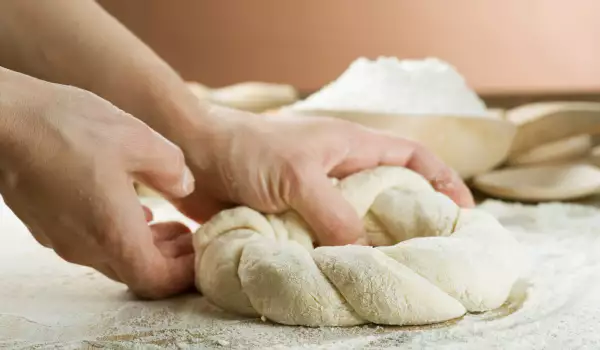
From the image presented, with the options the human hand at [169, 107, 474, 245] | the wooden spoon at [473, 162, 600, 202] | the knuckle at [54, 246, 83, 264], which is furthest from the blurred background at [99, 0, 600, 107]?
the knuckle at [54, 246, 83, 264]

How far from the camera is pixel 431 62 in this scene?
172 centimetres

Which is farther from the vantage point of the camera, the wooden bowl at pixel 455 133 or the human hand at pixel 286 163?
the wooden bowl at pixel 455 133

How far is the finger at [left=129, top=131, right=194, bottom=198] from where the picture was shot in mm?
786

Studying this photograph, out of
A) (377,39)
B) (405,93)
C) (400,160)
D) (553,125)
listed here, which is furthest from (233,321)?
(377,39)

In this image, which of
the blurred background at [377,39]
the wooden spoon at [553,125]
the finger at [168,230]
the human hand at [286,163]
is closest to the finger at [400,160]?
the human hand at [286,163]

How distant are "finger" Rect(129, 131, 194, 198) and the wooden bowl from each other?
0.76 metres

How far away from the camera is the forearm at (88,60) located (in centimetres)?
105

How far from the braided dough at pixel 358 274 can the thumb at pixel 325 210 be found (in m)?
0.07

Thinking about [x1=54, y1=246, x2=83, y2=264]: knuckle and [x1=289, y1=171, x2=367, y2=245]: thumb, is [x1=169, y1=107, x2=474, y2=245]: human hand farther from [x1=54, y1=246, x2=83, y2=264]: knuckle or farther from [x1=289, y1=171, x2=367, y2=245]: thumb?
[x1=54, y1=246, x2=83, y2=264]: knuckle

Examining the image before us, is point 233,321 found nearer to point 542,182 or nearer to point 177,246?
point 177,246

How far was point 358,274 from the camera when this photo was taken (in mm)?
798

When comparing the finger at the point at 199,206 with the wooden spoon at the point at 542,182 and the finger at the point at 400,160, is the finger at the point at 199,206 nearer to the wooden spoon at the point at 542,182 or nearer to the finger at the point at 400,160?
the finger at the point at 400,160

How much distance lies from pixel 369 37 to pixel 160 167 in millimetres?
2312

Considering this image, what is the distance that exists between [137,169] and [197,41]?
2528mm
